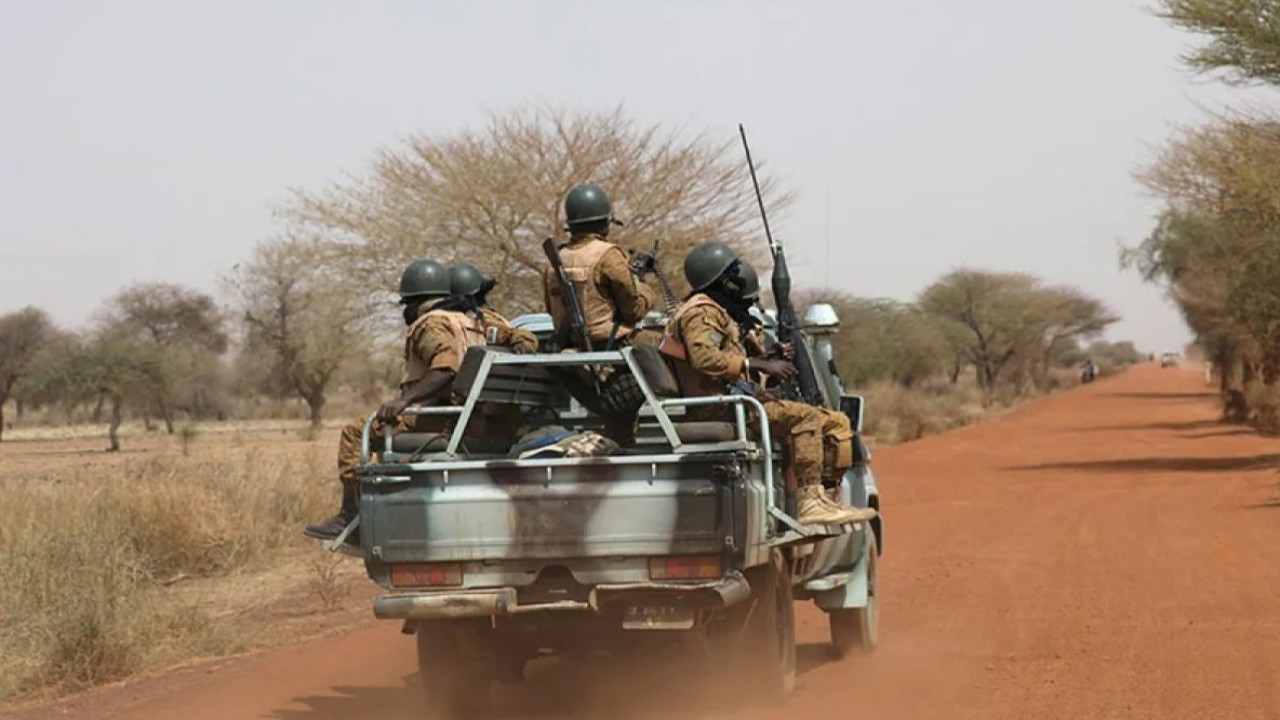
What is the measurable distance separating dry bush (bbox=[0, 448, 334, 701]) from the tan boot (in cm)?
436

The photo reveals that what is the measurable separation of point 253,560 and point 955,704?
873 centimetres

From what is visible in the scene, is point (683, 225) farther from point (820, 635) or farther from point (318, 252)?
point (820, 635)

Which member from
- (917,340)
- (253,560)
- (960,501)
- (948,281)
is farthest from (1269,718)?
(948,281)

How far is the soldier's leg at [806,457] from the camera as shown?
Result: 27.1 feet

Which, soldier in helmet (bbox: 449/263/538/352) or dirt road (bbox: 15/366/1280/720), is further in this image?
soldier in helmet (bbox: 449/263/538/352)

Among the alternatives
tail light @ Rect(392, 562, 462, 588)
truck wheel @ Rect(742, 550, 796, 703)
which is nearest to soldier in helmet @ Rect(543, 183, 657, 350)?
truck wheel @ Rect(742, 550, 796, 703)

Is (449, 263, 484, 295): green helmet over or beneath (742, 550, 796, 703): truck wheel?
over

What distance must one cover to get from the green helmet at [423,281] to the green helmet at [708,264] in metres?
1.30

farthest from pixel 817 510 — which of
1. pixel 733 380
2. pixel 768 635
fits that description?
pixel 733 380

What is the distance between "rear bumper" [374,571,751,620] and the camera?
743cm

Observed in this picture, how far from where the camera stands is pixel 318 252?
25109 mm

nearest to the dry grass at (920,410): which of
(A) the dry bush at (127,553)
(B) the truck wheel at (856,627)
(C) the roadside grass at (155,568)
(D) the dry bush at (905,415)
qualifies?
(D) the dry bush at (905,415)

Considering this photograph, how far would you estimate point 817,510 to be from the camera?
827 centimetres

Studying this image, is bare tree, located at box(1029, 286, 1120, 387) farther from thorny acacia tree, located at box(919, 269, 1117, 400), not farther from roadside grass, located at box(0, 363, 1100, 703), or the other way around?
roadside grass, located at box(0, 363, 1100, 703)
